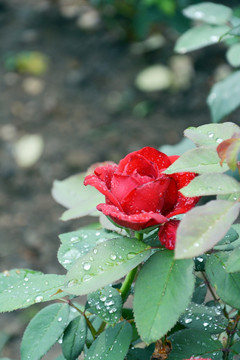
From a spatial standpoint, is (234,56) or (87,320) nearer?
(87,320)

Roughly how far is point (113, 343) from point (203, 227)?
0.21m

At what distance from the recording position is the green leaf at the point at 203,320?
0.58 metres

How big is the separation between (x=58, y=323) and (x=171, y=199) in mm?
218

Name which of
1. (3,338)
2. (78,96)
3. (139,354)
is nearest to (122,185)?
(139,354)

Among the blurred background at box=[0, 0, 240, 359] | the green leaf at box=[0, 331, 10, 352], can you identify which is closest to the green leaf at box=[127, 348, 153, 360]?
the green leaf at box=[0, 331, 10, 352]

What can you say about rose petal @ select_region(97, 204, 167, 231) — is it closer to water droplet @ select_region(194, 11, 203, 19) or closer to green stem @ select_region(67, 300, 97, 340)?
green stem @ select_region(67, 300, 97, 340)

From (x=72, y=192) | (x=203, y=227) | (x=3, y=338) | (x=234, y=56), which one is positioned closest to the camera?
(x=203, y=227)

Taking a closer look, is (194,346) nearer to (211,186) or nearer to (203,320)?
(203,320)

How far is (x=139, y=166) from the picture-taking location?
0.52 m

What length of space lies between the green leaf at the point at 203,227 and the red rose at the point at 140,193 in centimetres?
6

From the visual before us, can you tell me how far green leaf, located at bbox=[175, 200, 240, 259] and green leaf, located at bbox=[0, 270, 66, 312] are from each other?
20 cm

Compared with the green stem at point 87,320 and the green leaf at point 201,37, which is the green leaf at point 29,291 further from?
the green leaf at point 201,37

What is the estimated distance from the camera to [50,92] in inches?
109

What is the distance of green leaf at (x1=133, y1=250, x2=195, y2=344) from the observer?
1.43 feet
